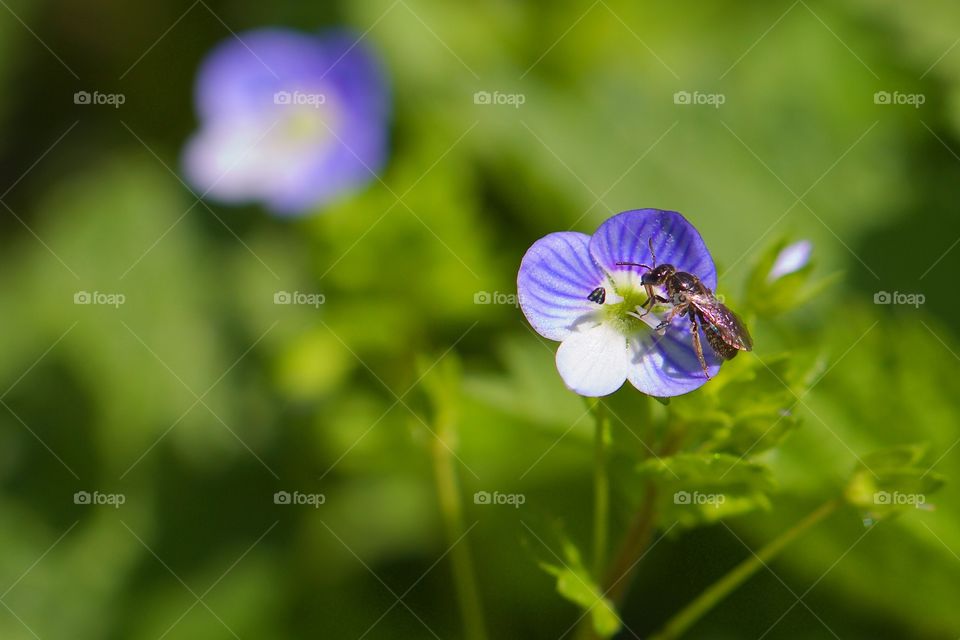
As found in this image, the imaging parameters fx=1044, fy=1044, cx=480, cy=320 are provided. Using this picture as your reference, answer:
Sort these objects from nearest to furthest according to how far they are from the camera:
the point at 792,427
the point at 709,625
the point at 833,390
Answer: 1. the point at 792,427
2. the point at 833,390
3. the point at 709,625

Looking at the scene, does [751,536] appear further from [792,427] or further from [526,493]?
[792,427]

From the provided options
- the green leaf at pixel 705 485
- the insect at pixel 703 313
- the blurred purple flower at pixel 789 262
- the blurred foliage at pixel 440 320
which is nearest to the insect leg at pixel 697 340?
the insect at pixel 703 313

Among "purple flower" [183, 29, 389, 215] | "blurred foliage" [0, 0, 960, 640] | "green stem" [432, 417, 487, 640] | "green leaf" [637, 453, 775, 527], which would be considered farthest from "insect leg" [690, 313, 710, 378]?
"purple flower" [183, 29, 389, 215]

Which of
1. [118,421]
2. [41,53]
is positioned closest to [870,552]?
[118,421]

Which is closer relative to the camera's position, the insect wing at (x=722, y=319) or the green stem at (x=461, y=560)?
the insect wing at (x=722, y=319)

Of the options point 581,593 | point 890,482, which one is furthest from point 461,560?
point 890,482

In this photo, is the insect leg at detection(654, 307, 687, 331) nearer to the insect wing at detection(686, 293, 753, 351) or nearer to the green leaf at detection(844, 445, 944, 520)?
the insect wing at detection(686, 293, 753, 351)

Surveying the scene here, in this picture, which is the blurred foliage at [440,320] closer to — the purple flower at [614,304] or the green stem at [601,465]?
the green stem at [601,465]
